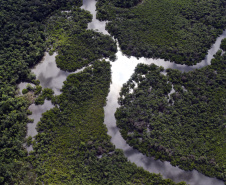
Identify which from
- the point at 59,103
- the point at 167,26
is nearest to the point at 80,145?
the point at 59,103

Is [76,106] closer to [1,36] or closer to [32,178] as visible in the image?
[32,178]

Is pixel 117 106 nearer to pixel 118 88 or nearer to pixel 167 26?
pixel 118 88

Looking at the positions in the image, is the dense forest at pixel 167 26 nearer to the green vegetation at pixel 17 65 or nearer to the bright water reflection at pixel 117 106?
the bright water reflection at pixel 117 106

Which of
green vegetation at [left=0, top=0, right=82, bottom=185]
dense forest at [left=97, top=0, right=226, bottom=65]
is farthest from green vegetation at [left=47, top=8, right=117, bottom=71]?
dense forest at [left=97, top=0, right=226, bottom=65]

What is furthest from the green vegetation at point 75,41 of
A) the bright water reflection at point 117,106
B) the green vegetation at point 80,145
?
the green vegetation at point 80,145

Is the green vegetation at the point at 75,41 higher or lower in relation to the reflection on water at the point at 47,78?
higher

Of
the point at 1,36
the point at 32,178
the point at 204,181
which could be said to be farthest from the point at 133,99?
the point at 1,36

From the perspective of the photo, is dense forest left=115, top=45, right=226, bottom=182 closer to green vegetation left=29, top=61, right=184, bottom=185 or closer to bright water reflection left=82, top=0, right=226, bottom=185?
bright water reflection left=82, top=0, right=226, bottom=185
